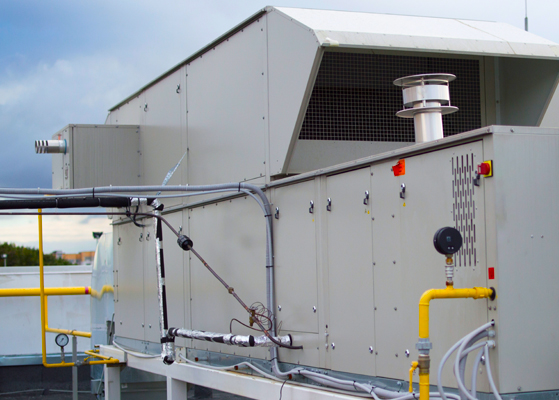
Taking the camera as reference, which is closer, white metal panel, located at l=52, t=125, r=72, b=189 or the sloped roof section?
the sloped roof section

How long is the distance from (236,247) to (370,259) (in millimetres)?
1582

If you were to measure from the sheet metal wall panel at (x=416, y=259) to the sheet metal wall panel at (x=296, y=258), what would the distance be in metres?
0.65

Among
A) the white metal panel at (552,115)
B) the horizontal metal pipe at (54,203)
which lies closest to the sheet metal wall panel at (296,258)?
the horizontal metal pipe at (54,203)

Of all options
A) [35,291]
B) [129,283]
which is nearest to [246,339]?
[129,283]

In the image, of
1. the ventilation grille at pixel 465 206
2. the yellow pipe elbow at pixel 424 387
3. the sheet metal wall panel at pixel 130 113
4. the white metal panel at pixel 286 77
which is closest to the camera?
the yellow pipe elbow at pixel 424 387

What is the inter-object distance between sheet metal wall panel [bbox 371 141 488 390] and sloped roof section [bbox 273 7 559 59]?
3.05ft

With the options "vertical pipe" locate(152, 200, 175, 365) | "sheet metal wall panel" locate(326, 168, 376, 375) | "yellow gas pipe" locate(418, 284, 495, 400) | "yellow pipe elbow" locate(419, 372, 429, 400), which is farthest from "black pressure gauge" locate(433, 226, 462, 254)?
"vertical pipe" locate(152, 200, 175, 365)

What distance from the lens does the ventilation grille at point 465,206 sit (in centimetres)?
291

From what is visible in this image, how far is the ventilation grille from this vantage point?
2914 mm

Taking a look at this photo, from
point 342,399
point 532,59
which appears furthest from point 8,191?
point 532,59

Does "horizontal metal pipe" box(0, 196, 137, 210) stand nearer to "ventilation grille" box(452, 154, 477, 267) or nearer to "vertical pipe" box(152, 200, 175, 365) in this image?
"vertical pipe" box(152, 200, 175, 365)

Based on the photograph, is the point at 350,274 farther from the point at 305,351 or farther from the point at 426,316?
the point at 426,316

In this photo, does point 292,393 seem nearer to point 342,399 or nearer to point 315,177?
point 342,399

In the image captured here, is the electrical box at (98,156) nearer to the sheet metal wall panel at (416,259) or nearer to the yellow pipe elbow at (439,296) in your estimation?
the sheet metal wall panel at (416,259)
